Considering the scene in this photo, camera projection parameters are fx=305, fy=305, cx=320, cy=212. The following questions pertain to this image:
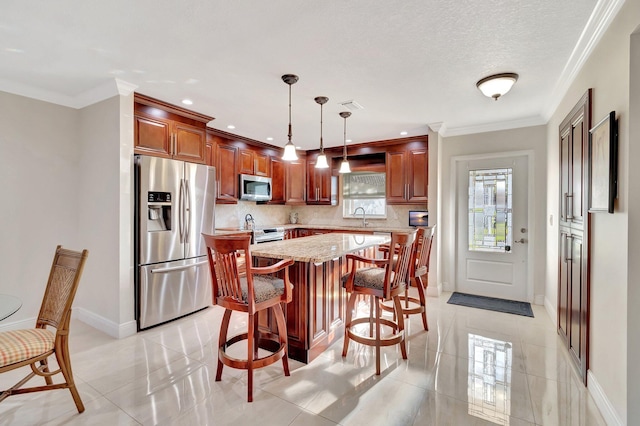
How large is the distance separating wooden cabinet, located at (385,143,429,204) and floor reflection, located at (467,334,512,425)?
244cm

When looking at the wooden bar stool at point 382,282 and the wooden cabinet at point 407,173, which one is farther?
the wooden cabinet at point 407,173

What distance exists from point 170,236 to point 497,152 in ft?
14.4

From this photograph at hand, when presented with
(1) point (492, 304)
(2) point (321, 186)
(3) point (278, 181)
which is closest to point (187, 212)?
(3) point (278, 181)

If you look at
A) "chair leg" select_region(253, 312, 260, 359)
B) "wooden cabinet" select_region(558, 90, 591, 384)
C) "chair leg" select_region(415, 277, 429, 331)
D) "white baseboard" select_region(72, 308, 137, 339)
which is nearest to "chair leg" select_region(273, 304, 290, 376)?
"chair leg" select_region(253, 312, 260, 359)

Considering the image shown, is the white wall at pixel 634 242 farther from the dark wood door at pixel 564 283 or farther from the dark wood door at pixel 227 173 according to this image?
the dark wood door at pixel 227 173

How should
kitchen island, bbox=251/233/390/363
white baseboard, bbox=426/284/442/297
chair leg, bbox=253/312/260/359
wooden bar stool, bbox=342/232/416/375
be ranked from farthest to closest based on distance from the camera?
white baseboard, bbox=426/284/442/297 → chair leg, bbox=253/312/260/359 → kitchen island, bbox=251/233/390/363 → wooden bar stool, bbox=342/232/416/375

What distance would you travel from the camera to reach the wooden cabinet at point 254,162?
199 inches

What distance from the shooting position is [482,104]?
138 inches

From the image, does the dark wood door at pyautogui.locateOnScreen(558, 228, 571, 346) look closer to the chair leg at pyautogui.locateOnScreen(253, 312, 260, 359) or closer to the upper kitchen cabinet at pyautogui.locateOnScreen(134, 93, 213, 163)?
the chair leg at pyautogui.locateOnScreen(253, 312, 260, 359)

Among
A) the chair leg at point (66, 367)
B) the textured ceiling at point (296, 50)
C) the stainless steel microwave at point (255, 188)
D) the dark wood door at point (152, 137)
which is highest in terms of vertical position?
the textured ceiling at point (296, 50)

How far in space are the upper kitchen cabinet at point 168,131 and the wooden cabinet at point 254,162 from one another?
1.13 meters

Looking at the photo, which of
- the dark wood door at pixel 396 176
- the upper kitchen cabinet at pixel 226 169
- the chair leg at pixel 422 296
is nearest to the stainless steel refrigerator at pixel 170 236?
the upper kitchen cabinet at pixel 226 169

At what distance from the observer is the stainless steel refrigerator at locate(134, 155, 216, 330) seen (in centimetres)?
314

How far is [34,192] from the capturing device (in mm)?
3193
